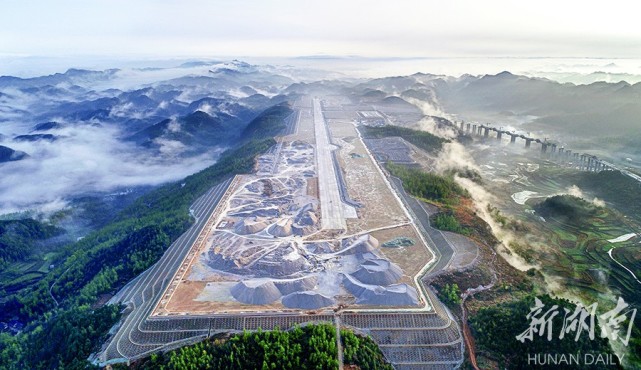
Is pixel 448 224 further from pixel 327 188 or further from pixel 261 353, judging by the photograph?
pixel 261 353

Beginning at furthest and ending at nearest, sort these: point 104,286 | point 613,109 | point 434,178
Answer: point 613,109 < point 434,178 < point 104,286

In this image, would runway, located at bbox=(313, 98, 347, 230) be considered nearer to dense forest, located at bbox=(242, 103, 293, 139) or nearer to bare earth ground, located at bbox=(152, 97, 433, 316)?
bare earth ground, located at bbox=(152, 97, 433, 316)

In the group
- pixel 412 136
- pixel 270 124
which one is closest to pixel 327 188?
pixel 412 136

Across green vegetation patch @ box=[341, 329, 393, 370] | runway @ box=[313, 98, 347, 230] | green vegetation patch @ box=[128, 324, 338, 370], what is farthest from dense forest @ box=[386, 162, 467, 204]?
green vegetation patch @ box=[128, 324, 338, 370]

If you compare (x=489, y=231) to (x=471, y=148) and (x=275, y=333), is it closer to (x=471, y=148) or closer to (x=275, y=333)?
(x=275, y=333)

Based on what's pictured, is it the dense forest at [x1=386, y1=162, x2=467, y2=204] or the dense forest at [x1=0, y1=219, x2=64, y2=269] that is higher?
the dense forest at [x1=386, y1=162, x2=467, y2=204]

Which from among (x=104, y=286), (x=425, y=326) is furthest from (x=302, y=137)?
(x=425, y=326)
